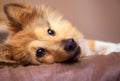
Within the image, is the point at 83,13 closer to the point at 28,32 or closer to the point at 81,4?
the point at 81,4

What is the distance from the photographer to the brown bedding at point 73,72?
91 centimetres

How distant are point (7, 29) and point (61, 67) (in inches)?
19.5

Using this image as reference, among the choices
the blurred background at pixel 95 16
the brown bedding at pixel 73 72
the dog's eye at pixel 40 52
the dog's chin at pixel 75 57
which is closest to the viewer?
the brown bedding at pixel 73 72

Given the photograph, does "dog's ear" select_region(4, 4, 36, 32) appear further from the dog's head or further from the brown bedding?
the brown bedding

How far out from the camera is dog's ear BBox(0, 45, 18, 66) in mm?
1156

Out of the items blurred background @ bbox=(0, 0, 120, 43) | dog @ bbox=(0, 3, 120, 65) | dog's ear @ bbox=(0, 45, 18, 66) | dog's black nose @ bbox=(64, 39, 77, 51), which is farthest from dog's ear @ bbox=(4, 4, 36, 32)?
blurred background @ bbox=(0, 0, 120, 43)

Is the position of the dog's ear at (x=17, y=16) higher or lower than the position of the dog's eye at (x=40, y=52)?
higher

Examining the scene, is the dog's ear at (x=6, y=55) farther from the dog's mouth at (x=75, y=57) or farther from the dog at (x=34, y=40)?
the dog's mouth at (x=75, y=57)

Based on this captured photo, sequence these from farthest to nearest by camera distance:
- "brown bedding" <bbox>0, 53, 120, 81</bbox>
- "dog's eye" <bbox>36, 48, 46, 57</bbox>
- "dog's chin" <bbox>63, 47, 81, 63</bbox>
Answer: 1. "dog's eye" <bbox>36, 48, 46, 57</bbox>
2. "dog's chin" <bbox>63, 47, 81, 63</bbox>
3. "brown bedding" <bbox>0, 53, 120, 81</bbox>

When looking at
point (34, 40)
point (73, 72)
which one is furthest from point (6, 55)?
point (73, 72)

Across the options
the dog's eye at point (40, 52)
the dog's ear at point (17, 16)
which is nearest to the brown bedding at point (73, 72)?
the dog's eye at point (40, 52)

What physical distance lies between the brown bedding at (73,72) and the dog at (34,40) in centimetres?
14

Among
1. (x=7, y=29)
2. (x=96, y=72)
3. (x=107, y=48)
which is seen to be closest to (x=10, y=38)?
→ (x=7, y=29)

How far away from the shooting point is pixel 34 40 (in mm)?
1241
